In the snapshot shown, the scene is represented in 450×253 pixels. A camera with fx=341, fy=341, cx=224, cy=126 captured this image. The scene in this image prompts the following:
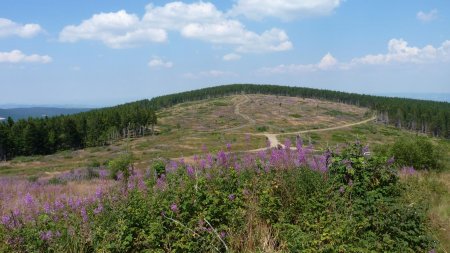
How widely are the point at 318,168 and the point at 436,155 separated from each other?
1984 cm

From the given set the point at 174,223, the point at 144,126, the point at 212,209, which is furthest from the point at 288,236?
the point at 144,126

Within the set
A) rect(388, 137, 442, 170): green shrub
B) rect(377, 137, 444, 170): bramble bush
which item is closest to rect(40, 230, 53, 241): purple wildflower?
rect(377, 137, 444, 170): bramble bush

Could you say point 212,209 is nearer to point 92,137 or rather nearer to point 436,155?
point 436,155

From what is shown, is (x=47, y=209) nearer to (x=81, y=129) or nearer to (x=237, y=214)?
(x=237, y=214)

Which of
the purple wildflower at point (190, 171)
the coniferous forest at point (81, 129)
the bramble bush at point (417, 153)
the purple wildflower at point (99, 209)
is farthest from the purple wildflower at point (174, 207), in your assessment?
the coniferous forest at point (81, 129)

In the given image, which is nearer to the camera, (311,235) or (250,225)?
(311,235)

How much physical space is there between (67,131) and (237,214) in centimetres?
9518

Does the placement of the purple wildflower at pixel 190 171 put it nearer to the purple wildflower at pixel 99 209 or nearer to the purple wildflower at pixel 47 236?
the purple wildflower at pixel 99 209

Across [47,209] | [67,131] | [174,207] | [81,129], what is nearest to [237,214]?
[174,207]

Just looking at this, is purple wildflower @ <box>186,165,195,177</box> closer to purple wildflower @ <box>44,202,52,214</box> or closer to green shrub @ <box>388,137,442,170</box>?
purple wildflower @ <box>44,202,52,214</box>

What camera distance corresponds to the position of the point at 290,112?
150m

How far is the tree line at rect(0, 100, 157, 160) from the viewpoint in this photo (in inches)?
3248

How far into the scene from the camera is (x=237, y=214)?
16.7 feet

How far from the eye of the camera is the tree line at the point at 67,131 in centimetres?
8250
